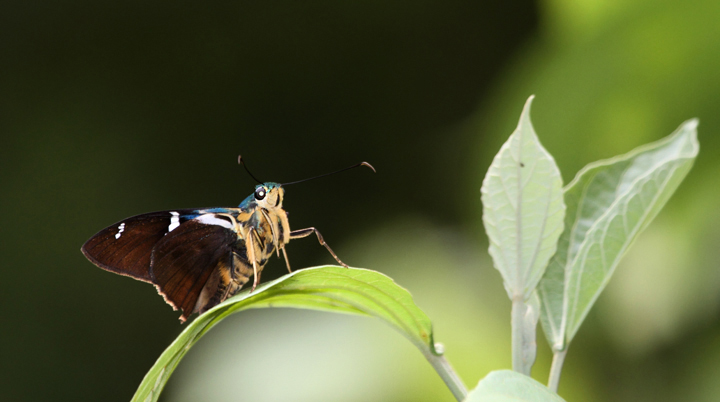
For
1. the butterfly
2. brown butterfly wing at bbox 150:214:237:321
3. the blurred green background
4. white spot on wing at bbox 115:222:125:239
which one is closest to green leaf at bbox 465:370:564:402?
the butterfly

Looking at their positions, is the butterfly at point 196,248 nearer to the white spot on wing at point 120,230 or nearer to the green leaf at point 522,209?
the white spot on wing at point 120,230

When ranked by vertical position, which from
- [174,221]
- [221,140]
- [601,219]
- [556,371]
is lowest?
[556,371]

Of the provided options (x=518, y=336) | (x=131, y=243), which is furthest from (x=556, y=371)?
(x=131, y=243)

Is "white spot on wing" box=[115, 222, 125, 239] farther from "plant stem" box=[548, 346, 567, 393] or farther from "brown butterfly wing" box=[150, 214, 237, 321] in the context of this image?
"plant stem" box=[548, 346, 567, 393]

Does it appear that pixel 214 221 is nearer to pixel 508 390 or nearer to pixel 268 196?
pixel 268 196

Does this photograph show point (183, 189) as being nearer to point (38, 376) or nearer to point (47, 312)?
point (47, 312)

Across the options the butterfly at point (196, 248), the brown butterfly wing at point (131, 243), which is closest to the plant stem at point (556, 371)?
the butterfly at point (196, 248)
